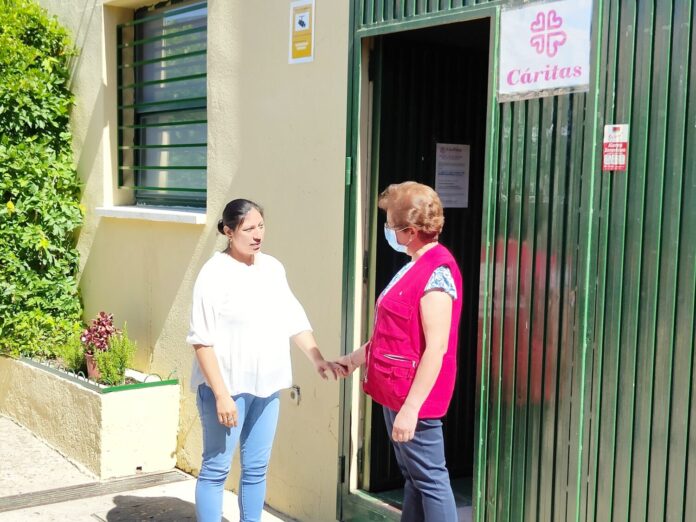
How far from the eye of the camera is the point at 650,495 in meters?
3.26

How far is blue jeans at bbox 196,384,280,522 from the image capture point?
392 cm

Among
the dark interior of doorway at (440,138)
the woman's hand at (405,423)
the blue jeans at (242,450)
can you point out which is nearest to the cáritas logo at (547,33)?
the dark interior of doorway at (440,138)

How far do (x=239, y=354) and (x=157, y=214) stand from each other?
2.41 m

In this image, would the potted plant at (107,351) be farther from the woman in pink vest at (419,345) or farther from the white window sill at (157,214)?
the woman in pink vest at (419,345)

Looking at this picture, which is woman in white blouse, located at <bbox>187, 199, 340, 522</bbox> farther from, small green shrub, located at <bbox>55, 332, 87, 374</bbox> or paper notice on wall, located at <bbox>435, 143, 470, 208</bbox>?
small green shrub, located at <bbox>55, 332, 87, 374</bbox>

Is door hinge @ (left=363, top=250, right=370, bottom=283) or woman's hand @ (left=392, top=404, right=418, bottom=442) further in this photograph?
door hinge @ (left=363, top=250, right=370, bottom=283)

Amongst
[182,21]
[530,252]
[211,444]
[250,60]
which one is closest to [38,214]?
[182,21]

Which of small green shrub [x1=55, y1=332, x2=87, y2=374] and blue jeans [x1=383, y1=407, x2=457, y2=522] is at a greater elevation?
blue jeans [x1=383, y1=407, x2=457, y2=522]

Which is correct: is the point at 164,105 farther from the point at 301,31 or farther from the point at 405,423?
the point at 405,423

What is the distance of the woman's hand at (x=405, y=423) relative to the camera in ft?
10.7

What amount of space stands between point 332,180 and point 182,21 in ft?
Result: 7.28

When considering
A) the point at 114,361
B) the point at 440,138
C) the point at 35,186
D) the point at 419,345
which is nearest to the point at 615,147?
the point at 419,345

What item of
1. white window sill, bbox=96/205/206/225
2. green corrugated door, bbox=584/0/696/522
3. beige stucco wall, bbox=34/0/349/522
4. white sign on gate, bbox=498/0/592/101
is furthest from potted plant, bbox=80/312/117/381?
green corrugated door, bbox=584/0/696/522

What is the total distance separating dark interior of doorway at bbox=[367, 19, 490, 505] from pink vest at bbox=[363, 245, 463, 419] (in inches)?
49.6
